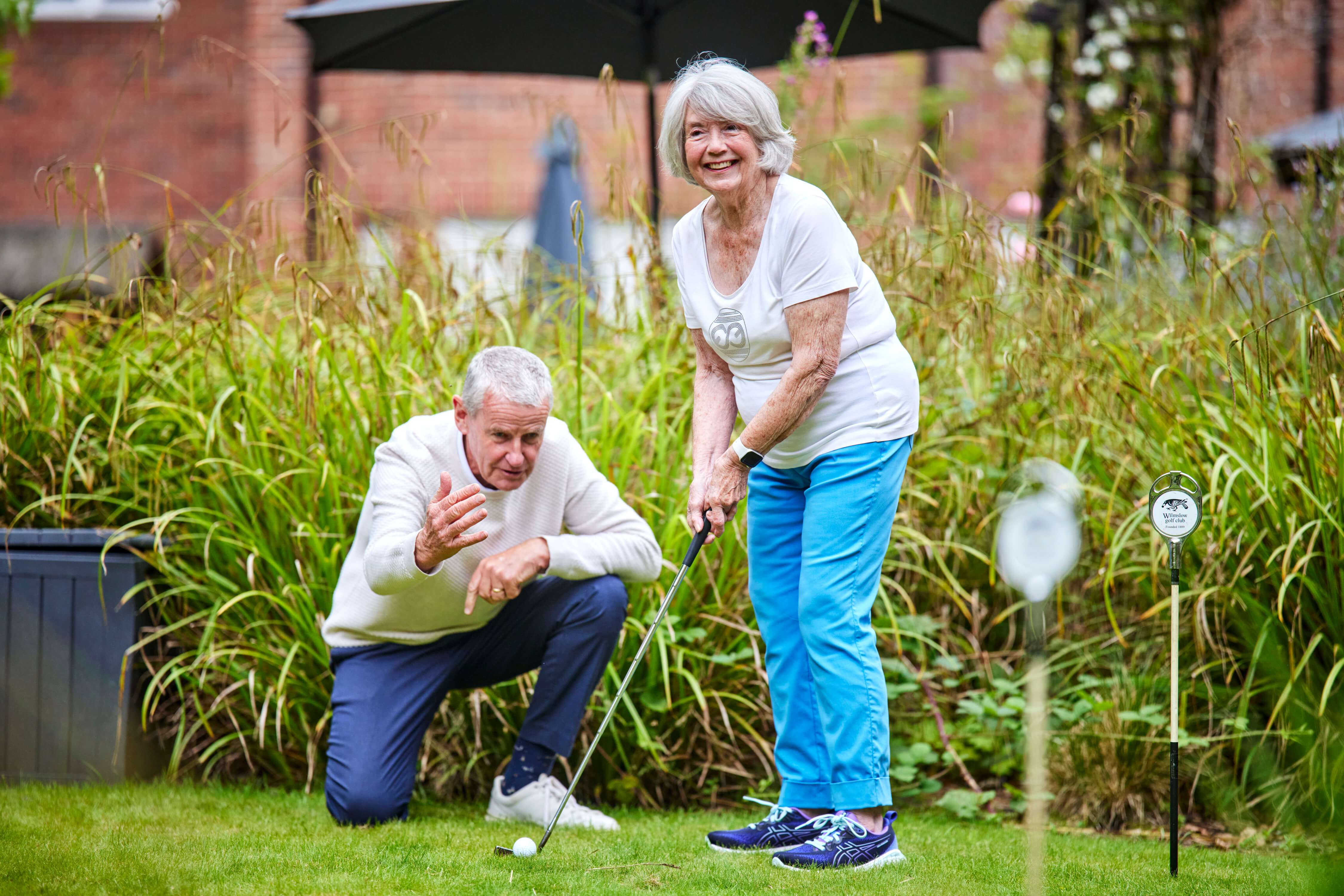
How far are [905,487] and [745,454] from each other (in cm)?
116

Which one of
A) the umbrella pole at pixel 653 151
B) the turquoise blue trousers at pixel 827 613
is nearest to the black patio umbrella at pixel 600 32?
the umbrella pole at pixel 653 151

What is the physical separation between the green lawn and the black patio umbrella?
2.28 meters

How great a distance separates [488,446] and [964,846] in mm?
1386

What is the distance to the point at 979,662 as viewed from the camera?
11.4ft

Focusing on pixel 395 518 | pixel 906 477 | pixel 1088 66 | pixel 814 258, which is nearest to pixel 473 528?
pixel 395 518

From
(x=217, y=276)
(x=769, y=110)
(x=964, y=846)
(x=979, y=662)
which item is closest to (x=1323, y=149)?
(x=979, y=662)

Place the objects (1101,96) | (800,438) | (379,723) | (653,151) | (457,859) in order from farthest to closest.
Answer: (1101,96)
(653,151)
(379,723)
(800,438)
(457,859)

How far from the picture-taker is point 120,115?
37.8 feet

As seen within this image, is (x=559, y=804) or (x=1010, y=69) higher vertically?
(x=1010, y=69)

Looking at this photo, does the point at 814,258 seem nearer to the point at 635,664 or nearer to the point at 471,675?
the point at 635,664

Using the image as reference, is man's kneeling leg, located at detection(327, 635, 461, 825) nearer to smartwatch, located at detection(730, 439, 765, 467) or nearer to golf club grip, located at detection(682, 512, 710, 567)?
golf club grip, located at detection(682, 512, 710, 567)

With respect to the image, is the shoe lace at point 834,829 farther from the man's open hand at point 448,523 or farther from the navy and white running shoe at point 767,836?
the man's open hand at point 448,523

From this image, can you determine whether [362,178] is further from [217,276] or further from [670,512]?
[670,512]

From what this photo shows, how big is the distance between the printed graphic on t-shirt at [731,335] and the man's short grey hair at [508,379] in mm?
389
